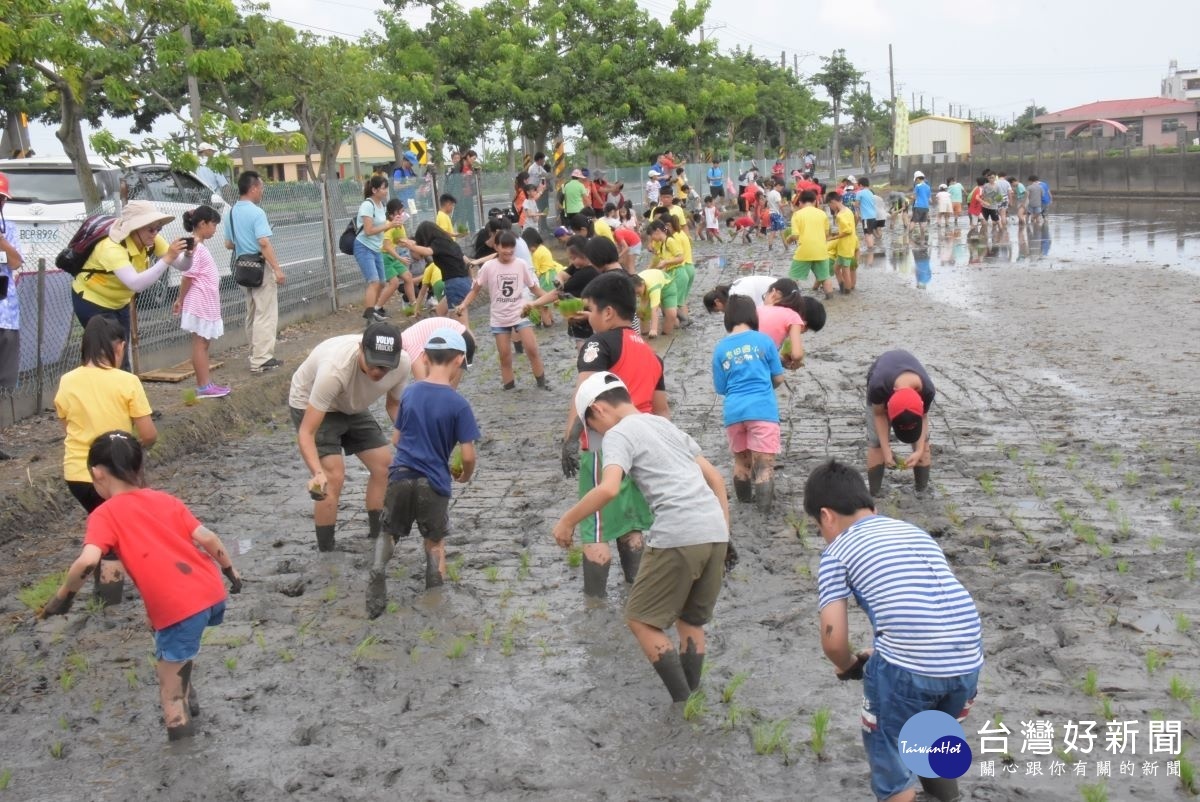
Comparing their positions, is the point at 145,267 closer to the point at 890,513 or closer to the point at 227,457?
the point at 227,457

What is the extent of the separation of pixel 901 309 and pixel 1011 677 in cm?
1220

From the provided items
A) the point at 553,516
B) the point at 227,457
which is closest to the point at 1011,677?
the point at 553,516

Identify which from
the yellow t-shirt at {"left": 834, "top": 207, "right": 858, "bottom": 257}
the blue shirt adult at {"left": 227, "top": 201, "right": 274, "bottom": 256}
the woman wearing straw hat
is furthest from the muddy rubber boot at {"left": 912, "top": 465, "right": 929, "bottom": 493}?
the yellow t-shirt at {"left": 834, "top": 207, "right": 858, "bottom": 257}

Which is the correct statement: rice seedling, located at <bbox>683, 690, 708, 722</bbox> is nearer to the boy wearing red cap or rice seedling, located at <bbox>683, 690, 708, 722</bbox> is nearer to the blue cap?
the blue cap

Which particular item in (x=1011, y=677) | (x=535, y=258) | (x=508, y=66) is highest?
(x=508, y=66)

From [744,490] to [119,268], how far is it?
5.03 metres

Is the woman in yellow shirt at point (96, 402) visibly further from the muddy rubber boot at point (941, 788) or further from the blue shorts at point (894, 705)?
the muddy rubber boot at point (941, 788)

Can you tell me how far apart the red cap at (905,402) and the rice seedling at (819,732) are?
3020mm

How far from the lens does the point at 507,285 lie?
11750 millimetres

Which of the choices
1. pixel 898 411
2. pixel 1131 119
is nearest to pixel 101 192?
pixel 898 411

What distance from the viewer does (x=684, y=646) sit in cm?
530

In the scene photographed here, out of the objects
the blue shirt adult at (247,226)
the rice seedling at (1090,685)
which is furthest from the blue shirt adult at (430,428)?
the blue shirt adult at (247,226)

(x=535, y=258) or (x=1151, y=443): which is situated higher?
(x=535, y=258)

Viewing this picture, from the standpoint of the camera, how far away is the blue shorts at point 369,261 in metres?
15.2
